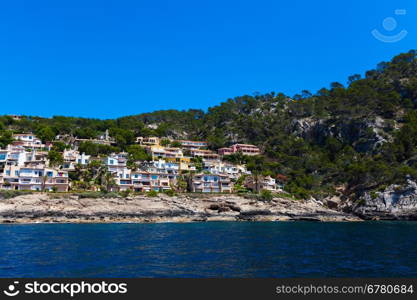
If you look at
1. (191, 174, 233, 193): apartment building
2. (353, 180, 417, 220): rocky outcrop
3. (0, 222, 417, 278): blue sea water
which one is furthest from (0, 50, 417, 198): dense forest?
(0, 222, 417, 278): blue sea water

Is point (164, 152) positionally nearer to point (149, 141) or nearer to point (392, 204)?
point (149, 141)

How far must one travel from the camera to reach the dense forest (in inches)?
3556

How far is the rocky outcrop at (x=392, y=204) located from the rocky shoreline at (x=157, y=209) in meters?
4.05

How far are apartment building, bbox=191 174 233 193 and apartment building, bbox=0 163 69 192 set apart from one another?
29.1 metres

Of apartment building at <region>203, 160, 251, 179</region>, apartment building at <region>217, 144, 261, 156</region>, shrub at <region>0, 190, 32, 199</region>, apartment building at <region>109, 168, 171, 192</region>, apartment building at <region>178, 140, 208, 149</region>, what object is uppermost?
apartment building at <region>178, 140, 208, 149</region>

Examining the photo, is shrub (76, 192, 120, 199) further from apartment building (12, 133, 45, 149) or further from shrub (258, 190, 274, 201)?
apartment building (12, 133, 45, 149)

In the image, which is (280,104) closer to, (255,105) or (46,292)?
(255,105)

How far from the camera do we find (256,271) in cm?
2159

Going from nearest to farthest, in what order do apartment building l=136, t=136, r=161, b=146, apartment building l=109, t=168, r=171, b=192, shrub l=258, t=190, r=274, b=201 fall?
shrub l=258, t=190, r=274, b=201, apartment building l=109, t=168, r=171, b=192, apartment building l=136, t=136, r=161, b=146

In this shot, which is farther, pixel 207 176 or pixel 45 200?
pixel 207 176

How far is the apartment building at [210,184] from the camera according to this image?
85.5 meters

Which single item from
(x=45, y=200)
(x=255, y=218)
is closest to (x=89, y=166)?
(x=45, y=200)

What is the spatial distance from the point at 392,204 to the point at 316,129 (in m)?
47.7

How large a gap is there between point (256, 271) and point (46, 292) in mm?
12994
